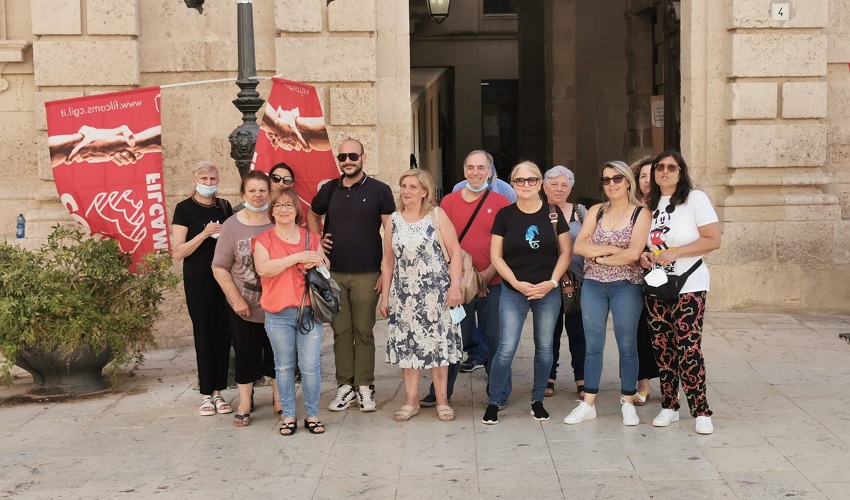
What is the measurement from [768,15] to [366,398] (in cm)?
610

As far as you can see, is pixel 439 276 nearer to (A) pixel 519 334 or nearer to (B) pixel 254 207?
(A) pixel 519 334

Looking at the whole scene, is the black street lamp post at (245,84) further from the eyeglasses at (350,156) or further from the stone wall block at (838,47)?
the stone wall block at (838,47)

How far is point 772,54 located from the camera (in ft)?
37.6

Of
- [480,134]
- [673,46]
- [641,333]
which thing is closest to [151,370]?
[641,333]

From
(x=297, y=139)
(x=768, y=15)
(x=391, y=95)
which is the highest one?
(x=768, y=15)

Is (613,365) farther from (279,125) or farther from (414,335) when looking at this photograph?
(279,125)

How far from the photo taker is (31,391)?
8.82 metres

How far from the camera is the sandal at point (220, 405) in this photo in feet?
26.3

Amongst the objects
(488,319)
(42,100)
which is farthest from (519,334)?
(42,100)

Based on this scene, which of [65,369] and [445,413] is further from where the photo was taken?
[65,369]

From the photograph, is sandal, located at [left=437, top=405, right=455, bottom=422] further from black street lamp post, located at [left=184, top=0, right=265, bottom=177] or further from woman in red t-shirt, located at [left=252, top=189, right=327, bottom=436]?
black street lamp post, located at [left=184, top=0, right=265, bottom=177]

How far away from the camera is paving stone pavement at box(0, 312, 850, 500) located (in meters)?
6.20

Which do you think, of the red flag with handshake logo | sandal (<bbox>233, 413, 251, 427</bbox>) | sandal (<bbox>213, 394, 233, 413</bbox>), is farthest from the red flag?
sandal (<bbox>233, 413, 251, 427</bbox>)

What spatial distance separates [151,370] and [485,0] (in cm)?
2505
